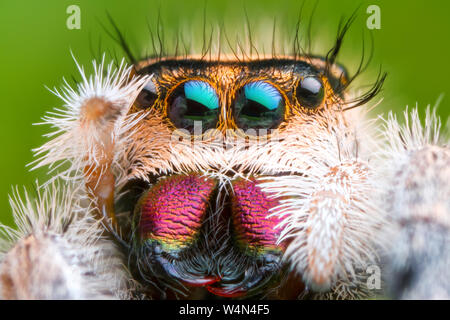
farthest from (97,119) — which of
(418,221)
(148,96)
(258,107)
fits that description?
(418,221)

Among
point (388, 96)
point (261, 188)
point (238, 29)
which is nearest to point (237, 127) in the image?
point (261, 188)

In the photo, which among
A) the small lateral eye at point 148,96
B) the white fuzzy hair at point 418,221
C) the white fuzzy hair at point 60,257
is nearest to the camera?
the white fuzzy hair at point 418,221

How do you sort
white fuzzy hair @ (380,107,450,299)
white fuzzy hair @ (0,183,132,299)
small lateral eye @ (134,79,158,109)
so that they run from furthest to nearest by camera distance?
small lateral eye @ (134,79,158,109)
white fuzzy hair @ (0,183,132,299)
white fuzzy hair @ (380,107,450,299)

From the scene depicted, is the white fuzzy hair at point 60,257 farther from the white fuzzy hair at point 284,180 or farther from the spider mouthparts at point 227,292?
the spider mouthparts at point 227,292

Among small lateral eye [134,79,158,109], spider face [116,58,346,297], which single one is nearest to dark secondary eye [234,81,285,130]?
spider face [116,58,346,297]

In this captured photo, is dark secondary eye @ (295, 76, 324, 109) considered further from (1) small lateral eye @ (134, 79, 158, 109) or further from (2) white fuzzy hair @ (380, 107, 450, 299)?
(1) small lateral eye @ (134, 79, 158, 109)

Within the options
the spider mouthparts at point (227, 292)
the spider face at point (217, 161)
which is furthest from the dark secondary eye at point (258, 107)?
the spider mouthparts at point (227, 292)

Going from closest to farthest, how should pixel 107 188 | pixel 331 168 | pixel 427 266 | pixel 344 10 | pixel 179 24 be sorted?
1. pixel 427 266
2. pixel 331 168
3. pixel 107 188
4. pixel 179 24
5. pixel 344 10

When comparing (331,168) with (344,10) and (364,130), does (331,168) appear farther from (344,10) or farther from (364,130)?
(344,10)
